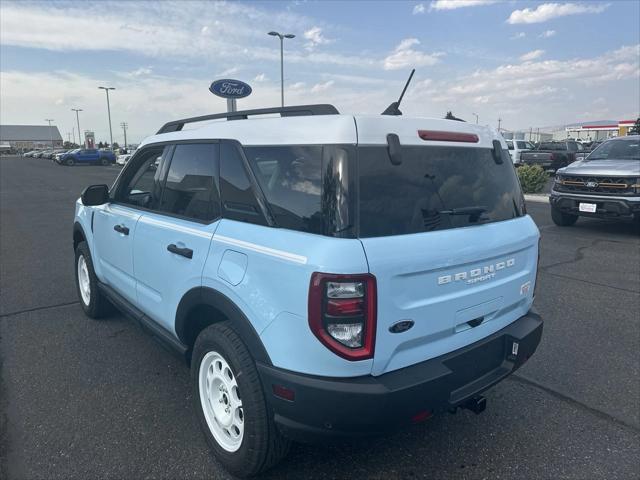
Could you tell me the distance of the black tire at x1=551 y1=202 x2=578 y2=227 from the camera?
9906 millimetres

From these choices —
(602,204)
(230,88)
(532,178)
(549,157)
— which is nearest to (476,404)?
(602,204)

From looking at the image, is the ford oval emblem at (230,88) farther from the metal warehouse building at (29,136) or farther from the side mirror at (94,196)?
the metal warehouse building at (29,136)

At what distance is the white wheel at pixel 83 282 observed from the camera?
468 centimetres

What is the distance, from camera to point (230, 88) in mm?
11578

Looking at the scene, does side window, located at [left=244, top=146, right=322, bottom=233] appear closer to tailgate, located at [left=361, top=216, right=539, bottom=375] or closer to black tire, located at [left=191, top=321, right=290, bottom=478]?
tailgate, located at [left=361, top=216, right=539, bottom=375]

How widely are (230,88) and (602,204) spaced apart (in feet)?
27.6

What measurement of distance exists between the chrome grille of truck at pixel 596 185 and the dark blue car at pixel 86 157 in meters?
46.3

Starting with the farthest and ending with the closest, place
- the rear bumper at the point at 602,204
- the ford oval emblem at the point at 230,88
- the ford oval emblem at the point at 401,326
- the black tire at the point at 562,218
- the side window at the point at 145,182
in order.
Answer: the ford oval emblem at the point at 230,88, the black tire at the point at 562,218, the rear bumper at the point at 602,204, the side window at the point at 145,182, the ford oval emblem at the point at 401,326

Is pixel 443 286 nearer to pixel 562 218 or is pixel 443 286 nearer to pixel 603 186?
pixel 603 186

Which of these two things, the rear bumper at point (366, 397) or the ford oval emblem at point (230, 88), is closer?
the rear bumper at point (366, 397)

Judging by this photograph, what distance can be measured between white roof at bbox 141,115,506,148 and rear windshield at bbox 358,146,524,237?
0.19ft

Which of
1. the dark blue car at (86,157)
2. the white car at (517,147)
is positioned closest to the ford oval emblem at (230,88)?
the white car at (517,147)

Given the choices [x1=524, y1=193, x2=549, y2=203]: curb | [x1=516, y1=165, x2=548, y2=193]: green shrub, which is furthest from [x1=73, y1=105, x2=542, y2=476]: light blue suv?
[x1=516, y1=165, x2=548, y2=193]: green shrub

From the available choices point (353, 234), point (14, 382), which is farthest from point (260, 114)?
point (14, 382)
